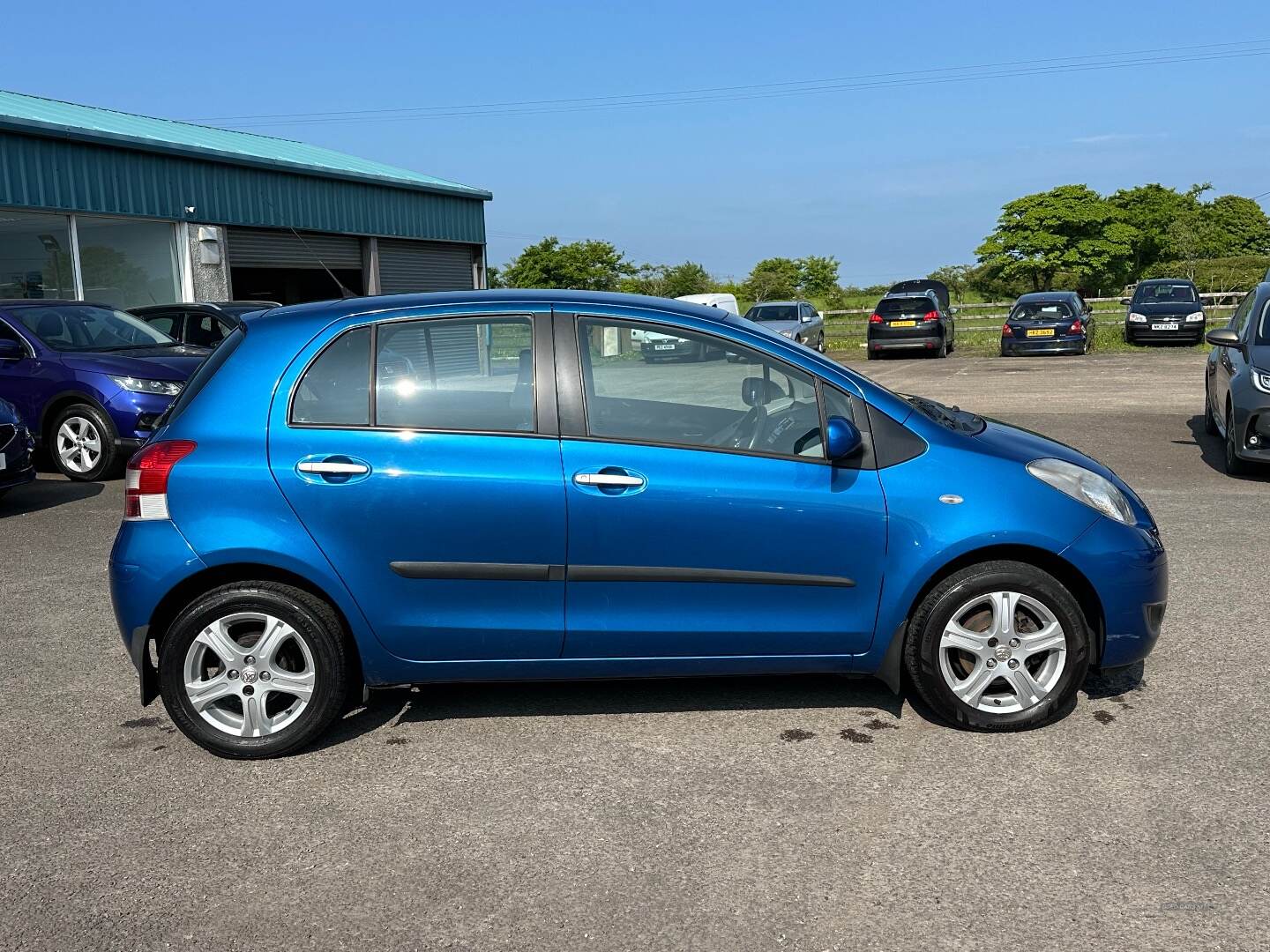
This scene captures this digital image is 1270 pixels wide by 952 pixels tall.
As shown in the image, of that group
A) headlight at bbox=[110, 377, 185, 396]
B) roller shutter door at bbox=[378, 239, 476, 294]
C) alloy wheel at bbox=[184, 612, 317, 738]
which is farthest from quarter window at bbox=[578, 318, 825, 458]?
roller shutter door at bbox=[378, 239, 476, 294]

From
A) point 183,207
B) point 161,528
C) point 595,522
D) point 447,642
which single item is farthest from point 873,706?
point 183,207

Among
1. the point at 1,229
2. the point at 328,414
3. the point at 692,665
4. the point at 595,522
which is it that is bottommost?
the point at 692,665

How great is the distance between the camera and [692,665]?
4344 millimetres

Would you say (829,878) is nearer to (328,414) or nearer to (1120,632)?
(1120,632)

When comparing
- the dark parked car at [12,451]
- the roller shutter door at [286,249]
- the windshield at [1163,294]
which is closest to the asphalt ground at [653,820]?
the dark parked car at [12,451]

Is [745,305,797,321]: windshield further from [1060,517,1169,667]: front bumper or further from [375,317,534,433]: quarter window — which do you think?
Answer: [375,317,534,433]: quarter window

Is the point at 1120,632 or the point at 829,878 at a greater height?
the point at 1120,632

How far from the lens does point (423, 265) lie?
27547 mm

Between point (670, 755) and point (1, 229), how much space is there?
1606 cm

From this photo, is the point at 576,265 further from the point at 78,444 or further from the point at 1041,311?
the point at 78,444

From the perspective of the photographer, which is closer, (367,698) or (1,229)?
(367,698)

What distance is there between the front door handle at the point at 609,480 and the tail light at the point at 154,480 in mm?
1364

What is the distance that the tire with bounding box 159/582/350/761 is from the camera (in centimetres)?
420

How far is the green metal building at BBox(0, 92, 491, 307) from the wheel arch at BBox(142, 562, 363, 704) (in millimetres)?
10489
